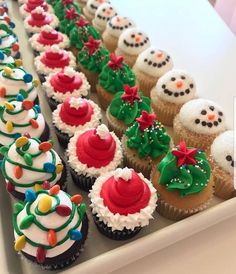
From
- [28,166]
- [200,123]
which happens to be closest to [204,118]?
[200,123]

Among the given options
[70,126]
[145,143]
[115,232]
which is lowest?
[115,232]

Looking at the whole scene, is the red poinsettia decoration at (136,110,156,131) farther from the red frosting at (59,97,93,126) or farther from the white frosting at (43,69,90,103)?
the white frosting at (43,69,90,103)

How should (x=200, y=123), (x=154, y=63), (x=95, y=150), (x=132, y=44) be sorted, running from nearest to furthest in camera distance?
1. (x=95, y=150)
2. (x=200, y=123)
3. (x=154, y=63)
4. (x=132, y=44)

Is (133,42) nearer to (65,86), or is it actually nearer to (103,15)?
(103,15)

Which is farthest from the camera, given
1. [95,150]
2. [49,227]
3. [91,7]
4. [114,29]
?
[91,7]

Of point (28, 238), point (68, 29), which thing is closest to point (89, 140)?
point (28, 238)

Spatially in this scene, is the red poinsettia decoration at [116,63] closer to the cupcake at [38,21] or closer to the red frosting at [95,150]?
the red frosting at [95,150]

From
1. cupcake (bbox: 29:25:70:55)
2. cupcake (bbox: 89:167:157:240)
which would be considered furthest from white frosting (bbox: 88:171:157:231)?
cupcake (bbox: 29:25:70:55)

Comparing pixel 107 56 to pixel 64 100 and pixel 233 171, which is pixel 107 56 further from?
pixel 233 171
